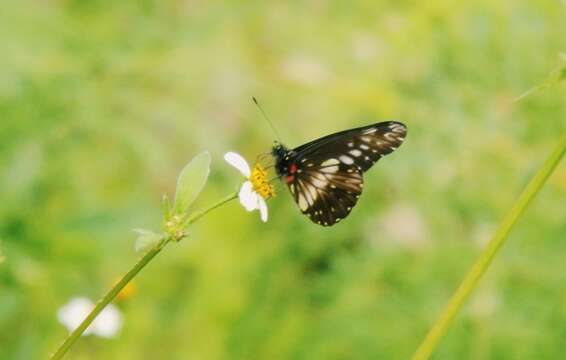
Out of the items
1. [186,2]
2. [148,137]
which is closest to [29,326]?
[148,137]

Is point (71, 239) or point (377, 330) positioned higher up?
point (71, 239)

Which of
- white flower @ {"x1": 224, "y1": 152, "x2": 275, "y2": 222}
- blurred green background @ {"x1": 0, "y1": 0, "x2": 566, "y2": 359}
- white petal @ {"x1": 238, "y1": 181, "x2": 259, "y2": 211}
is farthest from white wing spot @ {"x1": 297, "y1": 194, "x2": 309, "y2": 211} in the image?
blurred green background @ {"x1": 0, "y1": 0, "x2": 566, "y2": 359}

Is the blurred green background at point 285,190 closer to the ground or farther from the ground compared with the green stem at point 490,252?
farther from the ground

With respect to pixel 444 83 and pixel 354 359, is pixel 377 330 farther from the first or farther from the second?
pixel 444 83

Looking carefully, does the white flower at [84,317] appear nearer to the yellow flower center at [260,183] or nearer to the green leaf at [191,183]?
the yellow flower center at [260,183]

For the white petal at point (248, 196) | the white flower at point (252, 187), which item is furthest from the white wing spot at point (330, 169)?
the white petal at point (248, 196)

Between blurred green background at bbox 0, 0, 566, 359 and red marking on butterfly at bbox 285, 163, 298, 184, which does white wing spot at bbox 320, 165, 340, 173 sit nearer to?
red marking on butterfly at bbox 285, 163, 298, 184
